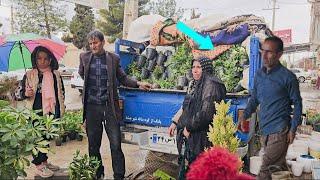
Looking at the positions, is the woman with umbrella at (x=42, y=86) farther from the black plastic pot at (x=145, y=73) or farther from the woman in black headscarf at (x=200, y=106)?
the woman in black headscarf at (x=200, y=106)

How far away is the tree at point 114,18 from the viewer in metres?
36.8

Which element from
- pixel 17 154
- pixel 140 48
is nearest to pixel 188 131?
pixel 17 154

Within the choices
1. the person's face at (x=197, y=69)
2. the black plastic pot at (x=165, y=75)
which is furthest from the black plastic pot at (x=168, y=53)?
the person's face at (x=197, y=69)

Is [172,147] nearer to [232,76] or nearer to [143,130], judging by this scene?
[143,130]

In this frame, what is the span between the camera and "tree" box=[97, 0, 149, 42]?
36.8m

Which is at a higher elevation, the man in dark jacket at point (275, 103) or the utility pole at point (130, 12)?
the utility pole at point (130, 12)

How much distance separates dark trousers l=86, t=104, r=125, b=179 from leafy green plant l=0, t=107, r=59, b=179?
135cm

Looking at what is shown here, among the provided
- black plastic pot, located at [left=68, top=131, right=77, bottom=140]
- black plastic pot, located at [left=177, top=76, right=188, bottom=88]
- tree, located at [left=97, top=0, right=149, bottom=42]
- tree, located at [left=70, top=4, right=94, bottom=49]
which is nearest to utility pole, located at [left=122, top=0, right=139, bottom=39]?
black plastic pot, located at [left=68, top=131, right=77, bottom=140]

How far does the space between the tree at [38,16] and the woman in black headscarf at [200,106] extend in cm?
2770

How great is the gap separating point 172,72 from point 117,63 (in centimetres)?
152

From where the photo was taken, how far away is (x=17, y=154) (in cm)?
318

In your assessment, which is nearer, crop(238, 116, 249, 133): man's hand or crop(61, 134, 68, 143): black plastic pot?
crop(238, 116, 249, 133): man's hand

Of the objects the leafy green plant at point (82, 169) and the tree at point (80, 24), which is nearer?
the leafy green plant at point (82, 169)

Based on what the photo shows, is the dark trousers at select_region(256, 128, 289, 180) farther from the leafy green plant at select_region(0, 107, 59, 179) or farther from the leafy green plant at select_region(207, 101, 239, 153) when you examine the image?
the leafy green plant at select_region(0, 107, 59, 179)
